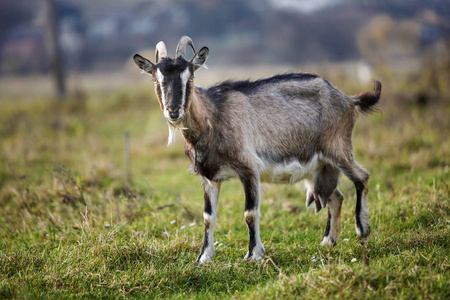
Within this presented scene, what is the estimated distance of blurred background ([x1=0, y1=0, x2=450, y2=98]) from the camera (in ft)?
105

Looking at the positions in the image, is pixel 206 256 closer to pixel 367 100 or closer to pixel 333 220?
pixel 333 220

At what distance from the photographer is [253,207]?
4.98 meters

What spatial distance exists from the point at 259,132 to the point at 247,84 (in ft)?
2.32

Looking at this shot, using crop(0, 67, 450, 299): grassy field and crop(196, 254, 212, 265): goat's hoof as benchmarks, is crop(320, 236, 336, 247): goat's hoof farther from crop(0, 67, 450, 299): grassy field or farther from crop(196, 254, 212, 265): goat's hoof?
crop(196, 254, 212, 265): goat's hoof

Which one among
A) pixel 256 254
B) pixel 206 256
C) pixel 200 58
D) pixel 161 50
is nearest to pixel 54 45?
pixel 161 50

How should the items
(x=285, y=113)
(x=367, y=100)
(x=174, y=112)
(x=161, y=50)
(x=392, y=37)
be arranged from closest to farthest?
(x=174, y=112) → (x=161, y=50) → (x=285, y=113) → (x=367, y=100) → (x=392, y=37)

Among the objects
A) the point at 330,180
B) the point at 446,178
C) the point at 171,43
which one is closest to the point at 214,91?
the point at 330,180

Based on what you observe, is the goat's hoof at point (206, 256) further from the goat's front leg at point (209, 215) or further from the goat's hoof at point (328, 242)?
the goat's hoof at point (328, 242)

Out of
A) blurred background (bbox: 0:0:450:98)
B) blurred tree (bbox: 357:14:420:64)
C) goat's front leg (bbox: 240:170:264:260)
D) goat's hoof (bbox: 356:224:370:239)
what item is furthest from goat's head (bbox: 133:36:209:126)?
blurred background (bbox: 0:0:450:98)

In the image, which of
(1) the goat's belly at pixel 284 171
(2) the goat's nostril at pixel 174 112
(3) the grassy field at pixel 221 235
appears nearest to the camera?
(3) the grassy field at pixel 221 235

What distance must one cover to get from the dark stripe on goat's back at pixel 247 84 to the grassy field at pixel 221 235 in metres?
1.83

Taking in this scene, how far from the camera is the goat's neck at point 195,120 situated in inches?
188

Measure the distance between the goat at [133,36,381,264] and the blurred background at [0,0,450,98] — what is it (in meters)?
22.3

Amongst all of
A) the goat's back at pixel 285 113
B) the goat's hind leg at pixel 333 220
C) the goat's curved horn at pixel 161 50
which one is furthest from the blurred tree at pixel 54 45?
the goat's hind leg at pixel 333 220
